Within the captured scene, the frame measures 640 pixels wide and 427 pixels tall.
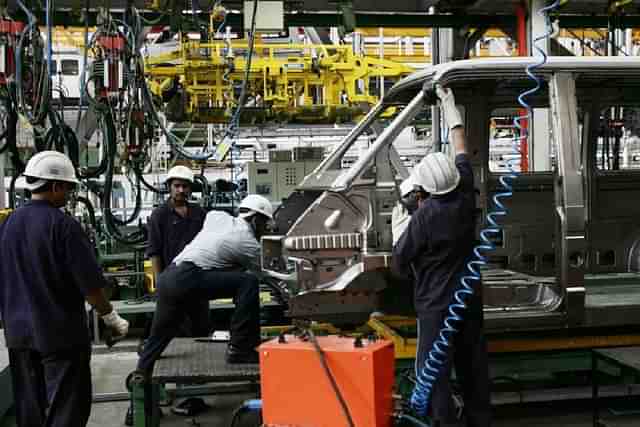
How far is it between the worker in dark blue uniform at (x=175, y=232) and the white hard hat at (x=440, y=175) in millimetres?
2650

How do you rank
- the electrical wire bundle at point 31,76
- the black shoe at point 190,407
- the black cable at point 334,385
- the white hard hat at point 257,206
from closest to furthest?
the black cable at point 334,385 < the white hard hat at point 257,206 < the electrical wire bundle at point 31,76 < the black shoe at point 190,407

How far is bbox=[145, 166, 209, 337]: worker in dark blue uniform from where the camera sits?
21.2 ft

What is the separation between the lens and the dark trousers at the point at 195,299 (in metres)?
5.03

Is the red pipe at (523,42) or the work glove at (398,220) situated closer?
the work glove at (398,220)

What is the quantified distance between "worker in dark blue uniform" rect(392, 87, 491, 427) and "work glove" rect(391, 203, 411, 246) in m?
0.44

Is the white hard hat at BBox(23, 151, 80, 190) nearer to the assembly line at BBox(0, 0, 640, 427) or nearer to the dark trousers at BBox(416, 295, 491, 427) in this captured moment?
the assembly line at BBox(0, 0, 640, 427)

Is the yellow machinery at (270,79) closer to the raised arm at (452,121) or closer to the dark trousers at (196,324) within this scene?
the dark trousers at (196,324)

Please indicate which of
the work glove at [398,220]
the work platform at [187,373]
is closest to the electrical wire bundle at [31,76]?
the work platform at [187,373]

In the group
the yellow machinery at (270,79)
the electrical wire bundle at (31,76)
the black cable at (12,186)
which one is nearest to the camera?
the electrical wire bundle at (31,76)

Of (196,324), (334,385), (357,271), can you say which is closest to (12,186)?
(196,324)

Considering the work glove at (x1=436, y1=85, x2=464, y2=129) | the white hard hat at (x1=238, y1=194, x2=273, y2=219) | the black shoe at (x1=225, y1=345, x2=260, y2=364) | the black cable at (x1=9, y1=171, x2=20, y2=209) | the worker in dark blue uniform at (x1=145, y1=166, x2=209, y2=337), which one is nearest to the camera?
the work glove at (x1=436, y1=85, x2=464, y2=129)

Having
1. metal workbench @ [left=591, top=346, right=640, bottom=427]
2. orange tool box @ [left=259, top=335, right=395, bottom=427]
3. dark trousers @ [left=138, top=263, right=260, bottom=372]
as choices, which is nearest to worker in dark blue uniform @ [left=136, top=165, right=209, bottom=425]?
dark trousers @ [left=138, top=263, right=260, bottom=372]

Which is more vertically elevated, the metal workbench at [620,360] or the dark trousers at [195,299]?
the dark trousers at [195,299]

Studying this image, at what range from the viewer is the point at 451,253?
14.7 ft
